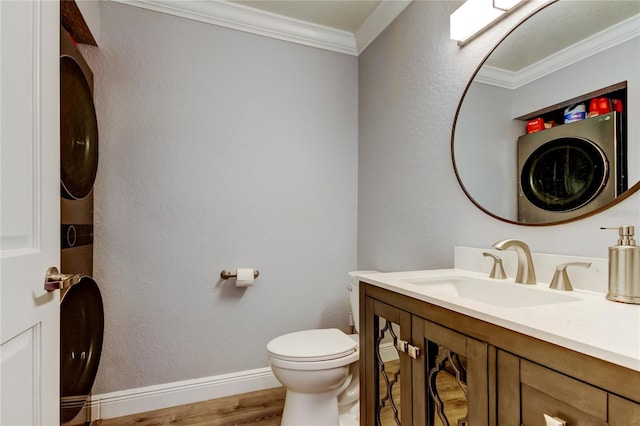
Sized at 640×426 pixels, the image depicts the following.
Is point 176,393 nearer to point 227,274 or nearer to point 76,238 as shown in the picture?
point 227,274

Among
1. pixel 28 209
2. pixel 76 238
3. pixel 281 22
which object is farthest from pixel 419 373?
pixel 281 22

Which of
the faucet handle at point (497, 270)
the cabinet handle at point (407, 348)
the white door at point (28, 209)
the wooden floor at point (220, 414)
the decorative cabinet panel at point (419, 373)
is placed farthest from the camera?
the wooden floor at point (220, 414)

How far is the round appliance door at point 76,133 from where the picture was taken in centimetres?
134

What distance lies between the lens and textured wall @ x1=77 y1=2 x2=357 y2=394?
1917 mm

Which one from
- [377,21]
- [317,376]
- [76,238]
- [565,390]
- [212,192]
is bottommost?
[317,376]

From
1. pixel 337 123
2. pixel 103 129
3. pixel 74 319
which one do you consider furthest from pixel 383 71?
pixel 74 319

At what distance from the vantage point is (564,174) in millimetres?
1173

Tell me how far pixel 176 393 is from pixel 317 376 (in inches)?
38.2

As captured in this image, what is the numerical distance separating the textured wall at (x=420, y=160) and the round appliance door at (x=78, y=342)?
5.18ft

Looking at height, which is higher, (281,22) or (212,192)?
(281,22)

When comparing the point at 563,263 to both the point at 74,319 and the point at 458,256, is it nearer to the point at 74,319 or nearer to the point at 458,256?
the point at 458,256

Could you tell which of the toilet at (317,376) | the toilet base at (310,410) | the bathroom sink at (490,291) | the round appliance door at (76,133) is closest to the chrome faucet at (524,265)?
the bathroom sink at (490,291)

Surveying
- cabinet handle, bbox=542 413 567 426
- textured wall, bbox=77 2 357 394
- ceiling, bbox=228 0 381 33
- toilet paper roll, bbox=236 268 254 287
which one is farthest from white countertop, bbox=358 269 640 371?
ceiling, bbox=228 0 381 33

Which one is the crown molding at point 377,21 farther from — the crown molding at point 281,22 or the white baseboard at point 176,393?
the white baseboard at point 176,393
